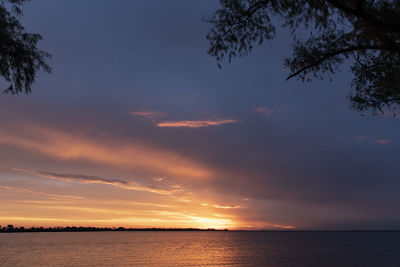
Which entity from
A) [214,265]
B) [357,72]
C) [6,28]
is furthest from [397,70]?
Result: [214,265]

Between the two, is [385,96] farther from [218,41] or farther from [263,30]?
[218,41]

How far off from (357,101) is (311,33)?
436cm

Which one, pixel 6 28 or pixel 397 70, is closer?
pixel 6 28

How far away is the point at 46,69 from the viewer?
9.09 meters

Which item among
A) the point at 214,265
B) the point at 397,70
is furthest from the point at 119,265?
the point at 397,70

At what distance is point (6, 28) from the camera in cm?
810

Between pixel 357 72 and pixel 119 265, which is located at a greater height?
pixel 357 72

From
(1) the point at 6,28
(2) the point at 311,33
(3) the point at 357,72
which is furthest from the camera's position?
(3) the point at 357,72

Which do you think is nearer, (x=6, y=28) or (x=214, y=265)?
(x=6, y=28)

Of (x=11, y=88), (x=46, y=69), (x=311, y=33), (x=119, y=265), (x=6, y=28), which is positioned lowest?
(x=119, y=265)

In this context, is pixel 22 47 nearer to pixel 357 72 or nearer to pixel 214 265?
pixel 357 72

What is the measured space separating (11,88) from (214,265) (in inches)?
1778

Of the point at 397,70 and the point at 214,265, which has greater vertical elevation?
the point at 397,70

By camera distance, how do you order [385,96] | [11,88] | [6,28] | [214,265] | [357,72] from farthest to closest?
[214,265] → [385,96] → [357,72] → [11,88] → [6,28]
